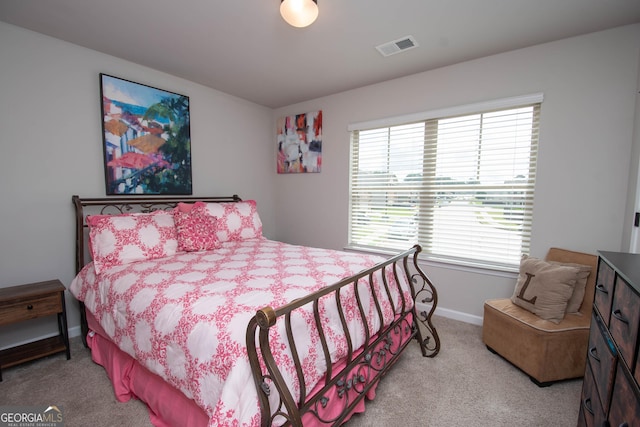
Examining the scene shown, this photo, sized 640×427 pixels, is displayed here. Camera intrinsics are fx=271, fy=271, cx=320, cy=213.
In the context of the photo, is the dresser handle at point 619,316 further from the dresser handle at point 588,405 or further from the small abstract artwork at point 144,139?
the small abstract artwork at point 144,139

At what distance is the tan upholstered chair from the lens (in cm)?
180

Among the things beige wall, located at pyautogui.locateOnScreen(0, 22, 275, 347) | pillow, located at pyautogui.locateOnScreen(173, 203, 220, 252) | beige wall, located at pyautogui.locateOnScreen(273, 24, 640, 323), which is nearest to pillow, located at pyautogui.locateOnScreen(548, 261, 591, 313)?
beige wall, located at pyautogui.locateOnScreen(273, 24, 640, 323)

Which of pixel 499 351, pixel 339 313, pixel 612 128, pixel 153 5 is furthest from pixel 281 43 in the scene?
pixel 499 351

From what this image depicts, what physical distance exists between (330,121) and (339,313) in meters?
2.72

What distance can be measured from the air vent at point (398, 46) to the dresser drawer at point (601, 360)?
7.16 feet

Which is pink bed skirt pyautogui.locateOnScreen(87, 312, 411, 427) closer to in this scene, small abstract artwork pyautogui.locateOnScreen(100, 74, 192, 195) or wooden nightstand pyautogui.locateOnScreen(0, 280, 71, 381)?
wooden nightstand pyautogui.locateOnScreen(0, 280, 71, 381)

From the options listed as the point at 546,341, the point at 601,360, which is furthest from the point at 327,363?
the point at 546,341

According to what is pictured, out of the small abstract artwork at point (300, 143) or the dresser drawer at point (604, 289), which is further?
the small abstract artwork at point (300, 143)

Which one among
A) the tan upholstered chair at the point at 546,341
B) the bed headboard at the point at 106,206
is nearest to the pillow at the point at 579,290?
the tan upholstered chair at the point at 546,341

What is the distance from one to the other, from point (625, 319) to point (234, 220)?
2.78 m

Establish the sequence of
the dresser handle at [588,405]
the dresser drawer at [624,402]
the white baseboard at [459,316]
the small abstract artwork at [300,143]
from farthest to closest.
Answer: the small abstract artwork at [300,143], the white baseboard at [459,316], the dresser handle at [588,405], the dresser drawer at [624,402]

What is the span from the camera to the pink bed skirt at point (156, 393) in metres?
1.27

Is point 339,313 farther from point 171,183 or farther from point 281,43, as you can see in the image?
point 171,183

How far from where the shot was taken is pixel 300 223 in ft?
12.8
